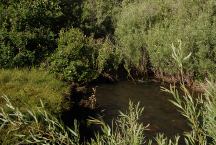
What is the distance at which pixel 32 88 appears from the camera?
17234 mm

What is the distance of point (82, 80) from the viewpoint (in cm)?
2423

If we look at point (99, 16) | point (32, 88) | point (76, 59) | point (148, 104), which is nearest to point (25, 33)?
point (76, 59)

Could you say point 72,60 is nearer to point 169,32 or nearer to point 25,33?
point 25,33

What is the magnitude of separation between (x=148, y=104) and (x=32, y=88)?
757cm

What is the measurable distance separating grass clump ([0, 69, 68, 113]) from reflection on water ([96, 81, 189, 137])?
10.3 feet

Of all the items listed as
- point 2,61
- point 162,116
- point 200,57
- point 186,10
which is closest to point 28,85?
point 2,61

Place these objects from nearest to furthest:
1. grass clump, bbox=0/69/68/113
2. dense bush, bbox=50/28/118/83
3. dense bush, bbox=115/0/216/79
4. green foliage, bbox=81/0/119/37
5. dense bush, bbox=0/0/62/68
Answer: grass clump, bbox=0/69/68/113 < dense bush, bbox=0/0/62/68 < dense bush, bbox=50/28/118/83 < dense bush, bbox=115/0/216/79 < green foliage, bbox=81/0/119/37

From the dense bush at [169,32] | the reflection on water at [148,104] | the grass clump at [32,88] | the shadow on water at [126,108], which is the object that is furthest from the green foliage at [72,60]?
the dense bush at [169,32]

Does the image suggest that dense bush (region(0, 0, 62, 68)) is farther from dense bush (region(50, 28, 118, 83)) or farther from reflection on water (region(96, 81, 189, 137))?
reflection on water (region(96, 81, 189, 137))

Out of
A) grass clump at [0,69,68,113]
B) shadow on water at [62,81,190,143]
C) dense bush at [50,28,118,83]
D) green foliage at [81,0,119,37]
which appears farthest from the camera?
green foliage at [81,0,119,37]

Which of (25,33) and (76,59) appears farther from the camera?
(76,59)

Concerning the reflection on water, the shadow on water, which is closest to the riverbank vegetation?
the shadow on water

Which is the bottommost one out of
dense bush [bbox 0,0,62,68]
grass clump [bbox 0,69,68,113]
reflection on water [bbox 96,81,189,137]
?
reflection on water [bbox 96,81,189,137]

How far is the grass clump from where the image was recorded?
51.1ft
